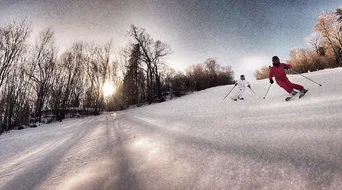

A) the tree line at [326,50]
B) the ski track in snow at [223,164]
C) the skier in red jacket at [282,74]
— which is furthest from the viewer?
the tree line at [326,50]

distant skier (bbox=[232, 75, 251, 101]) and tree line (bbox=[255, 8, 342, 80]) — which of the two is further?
tree line (bbox=[255, 8, 342, 80])

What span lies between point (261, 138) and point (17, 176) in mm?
4714

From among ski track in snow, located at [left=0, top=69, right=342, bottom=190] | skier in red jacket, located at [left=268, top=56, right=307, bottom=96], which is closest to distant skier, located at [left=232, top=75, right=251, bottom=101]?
skier in red jacket, located at [left=268, top=56, right=307, bottom=96]

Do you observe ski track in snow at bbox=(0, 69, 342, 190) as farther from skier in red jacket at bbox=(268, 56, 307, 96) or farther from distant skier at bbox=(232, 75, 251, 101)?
distant skier at bbox=(232, 75, 251, 101)

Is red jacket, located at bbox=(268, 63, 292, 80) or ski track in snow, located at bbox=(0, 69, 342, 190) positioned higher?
red jacket, located at bbox=(268, 63, 292, 80)

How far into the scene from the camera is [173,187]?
6.50 feet

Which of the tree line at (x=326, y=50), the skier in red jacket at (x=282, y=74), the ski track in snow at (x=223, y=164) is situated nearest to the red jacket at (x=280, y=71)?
the skier in red jacket at (x=282, y=74)

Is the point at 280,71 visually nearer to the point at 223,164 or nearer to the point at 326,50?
the point at 223,164

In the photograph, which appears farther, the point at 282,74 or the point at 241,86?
the point at 241,86

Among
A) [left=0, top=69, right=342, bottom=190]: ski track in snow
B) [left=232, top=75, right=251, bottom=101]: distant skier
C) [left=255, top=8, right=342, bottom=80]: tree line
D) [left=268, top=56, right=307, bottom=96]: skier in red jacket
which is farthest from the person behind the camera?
[left=255, top=8, right=342, bottom=80]: tree line

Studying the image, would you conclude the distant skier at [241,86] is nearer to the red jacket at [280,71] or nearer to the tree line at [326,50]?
the red jacket at [280,71]

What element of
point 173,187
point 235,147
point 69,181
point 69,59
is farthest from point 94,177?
point 69,59

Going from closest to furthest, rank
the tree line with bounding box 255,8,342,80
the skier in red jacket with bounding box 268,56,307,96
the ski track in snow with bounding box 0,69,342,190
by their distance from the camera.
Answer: the ski track in snow with bounding box 0,69,342,190, the skier in red jacket with bounding box 268,56,307,96, the tree line with bounding box 255,8,342,80

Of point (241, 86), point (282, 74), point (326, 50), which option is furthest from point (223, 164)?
point (326, 50)
